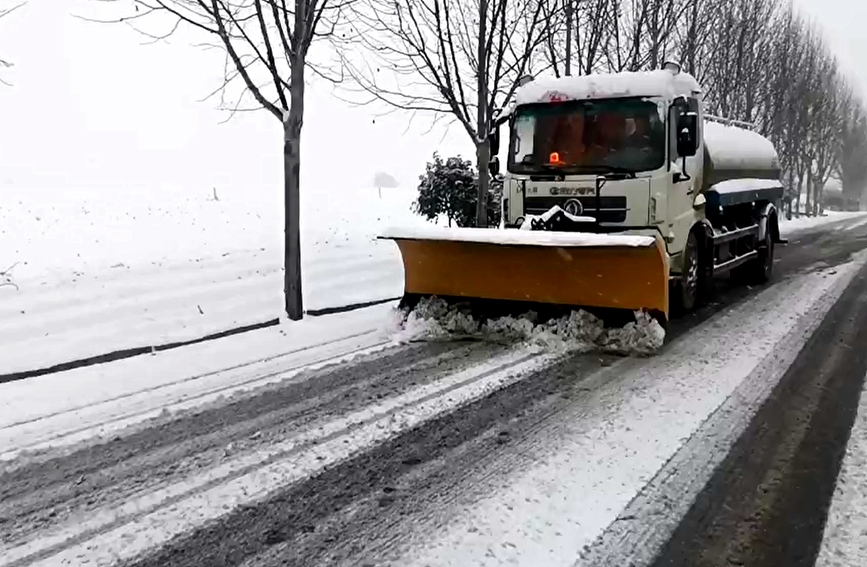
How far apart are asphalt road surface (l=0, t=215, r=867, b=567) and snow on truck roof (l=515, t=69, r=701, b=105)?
3.18m

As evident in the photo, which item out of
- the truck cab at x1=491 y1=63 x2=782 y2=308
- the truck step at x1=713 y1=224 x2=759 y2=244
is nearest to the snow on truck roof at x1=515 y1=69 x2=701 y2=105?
the truck cab at x1=491 y1=63 x2=782 y2=308

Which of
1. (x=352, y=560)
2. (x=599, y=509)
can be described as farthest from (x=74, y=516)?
(x=599, y=509)

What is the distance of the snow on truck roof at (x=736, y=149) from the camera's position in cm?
924

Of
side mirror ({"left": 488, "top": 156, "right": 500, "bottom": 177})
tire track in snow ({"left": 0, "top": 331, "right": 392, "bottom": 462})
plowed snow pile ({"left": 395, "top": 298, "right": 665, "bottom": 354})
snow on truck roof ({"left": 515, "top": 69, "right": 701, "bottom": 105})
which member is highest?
snow on truck roof ({"left": 515, "top": 69, "right": 701, "bottom": 105})

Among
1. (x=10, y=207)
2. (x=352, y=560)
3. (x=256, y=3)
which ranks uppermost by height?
(x=256, y=3)

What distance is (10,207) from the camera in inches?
758

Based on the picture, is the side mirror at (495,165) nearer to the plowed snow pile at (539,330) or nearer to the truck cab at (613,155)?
Result: the truck cab at (613,155)

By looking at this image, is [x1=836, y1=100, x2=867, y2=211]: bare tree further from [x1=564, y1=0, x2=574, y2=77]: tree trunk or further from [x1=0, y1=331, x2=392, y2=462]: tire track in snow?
[x1=0, y1=331, x2=392, y2=462]: tire track in snow

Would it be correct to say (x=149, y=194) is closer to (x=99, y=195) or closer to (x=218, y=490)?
(x=99, y=195)

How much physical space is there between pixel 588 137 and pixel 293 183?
125 inches

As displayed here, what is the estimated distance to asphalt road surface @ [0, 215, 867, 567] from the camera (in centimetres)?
322

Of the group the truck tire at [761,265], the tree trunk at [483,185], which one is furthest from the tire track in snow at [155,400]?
the truck tire at [761,265]

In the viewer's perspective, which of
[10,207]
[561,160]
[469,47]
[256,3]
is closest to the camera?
[256,3]

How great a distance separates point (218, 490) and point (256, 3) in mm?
5330
